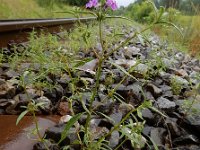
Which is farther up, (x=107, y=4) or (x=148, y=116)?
(x=107, y=4)

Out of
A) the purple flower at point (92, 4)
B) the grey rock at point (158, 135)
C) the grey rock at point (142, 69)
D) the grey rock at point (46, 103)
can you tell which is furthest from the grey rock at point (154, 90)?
the purple flower at point (92, 4)

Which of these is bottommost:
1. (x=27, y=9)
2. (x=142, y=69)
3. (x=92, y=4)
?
(x=27, y=9)

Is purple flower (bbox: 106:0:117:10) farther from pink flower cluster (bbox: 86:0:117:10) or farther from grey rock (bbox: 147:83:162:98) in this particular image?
grey rock (bbox: 147:83:162:98)

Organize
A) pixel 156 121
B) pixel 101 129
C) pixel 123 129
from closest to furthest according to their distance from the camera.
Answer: pixel 123 129
pixel 101 129
pixel 156 121

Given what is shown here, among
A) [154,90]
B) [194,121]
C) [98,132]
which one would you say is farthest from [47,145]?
[154,90]

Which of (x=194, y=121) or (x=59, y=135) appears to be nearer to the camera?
(x=59, y=135)

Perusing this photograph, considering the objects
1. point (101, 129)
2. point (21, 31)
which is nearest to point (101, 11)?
point (101, 129)

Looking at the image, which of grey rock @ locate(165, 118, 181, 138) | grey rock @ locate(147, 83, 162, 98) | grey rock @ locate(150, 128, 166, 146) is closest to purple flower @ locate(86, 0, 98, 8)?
grey rock @ locate(150, 128, 166, 146)

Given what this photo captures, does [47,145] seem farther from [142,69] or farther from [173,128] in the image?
[142,69]

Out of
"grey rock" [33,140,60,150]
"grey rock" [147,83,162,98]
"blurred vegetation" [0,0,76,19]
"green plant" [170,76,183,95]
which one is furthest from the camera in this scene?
"blurred vegetation" [0,0,76,19]

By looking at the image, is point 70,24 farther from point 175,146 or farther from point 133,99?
point 175,146

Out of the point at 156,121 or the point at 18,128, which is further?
the point at 156,121
